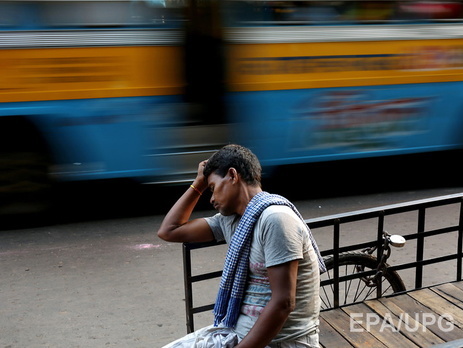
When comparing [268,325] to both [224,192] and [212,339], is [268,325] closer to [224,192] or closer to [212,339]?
[212,339]

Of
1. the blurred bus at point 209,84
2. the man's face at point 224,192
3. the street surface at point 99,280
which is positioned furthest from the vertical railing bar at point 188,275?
the blurred bus at point 209,84

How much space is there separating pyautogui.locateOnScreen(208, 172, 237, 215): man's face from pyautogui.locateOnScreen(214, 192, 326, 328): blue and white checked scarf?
4.0 inches

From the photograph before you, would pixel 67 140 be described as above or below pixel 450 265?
above

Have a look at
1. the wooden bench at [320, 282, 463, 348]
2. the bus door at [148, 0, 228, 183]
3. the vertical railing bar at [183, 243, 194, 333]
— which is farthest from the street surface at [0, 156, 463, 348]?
the wooden bench at [320, 282, 463, 348]

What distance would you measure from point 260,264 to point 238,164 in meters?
0.39

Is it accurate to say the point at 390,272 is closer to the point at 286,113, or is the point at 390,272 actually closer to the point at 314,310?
the point at 314,310

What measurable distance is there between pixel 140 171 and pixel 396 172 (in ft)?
12.5

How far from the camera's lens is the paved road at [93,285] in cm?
414

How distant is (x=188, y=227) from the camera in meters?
2.74

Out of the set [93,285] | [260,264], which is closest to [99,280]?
[93,285]

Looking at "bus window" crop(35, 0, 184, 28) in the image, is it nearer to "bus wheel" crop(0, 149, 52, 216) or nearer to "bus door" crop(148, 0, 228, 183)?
"bus door" crop(148, 0, 228, 183)

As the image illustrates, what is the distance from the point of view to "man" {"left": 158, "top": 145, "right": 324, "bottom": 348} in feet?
7.07

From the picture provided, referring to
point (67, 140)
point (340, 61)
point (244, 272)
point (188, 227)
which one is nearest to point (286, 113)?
point (340, 61)

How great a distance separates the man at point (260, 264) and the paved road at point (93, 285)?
1.84m
